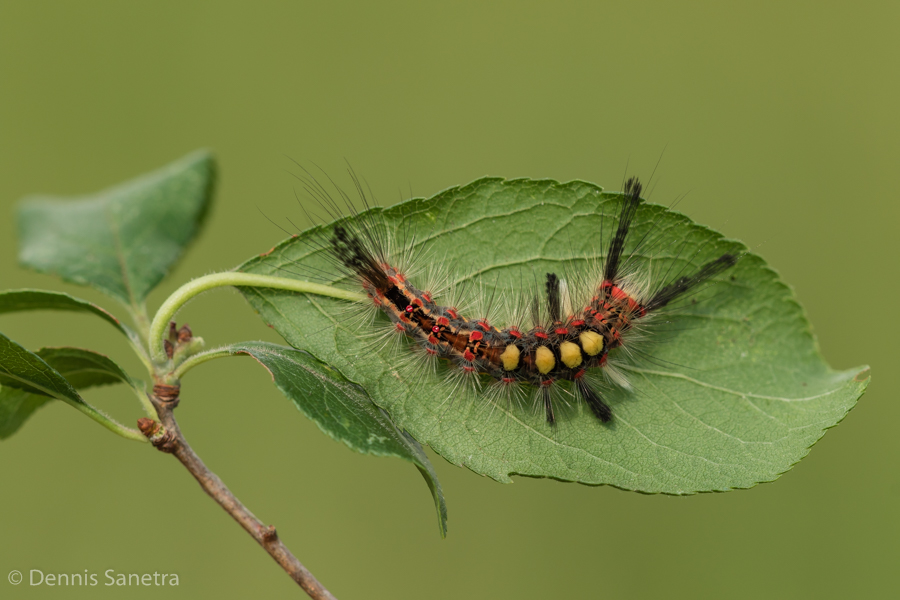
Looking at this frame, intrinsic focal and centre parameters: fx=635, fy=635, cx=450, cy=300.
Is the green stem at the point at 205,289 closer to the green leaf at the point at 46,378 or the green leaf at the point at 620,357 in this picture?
the green leaf at the point at 620,357

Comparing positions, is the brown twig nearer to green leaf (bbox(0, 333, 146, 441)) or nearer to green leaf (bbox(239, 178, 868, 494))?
green leaf (bbox(0, 333, 146, 441))

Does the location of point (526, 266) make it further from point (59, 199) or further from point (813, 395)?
point (59, 199)

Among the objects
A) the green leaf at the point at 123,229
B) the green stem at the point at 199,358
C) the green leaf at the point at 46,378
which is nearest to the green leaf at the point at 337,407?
the green stem at the point at 199,358

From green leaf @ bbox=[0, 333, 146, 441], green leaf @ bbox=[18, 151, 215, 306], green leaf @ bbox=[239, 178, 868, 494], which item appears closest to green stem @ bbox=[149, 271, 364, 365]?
green leaf @ bbox=[239, 178, 868, 494]

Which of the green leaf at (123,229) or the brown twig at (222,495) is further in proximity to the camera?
the green leaf at (123,229)

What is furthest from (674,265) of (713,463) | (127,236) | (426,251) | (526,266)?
(127,236)

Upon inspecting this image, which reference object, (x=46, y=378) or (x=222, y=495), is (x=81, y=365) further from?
(x=222, y=495)
